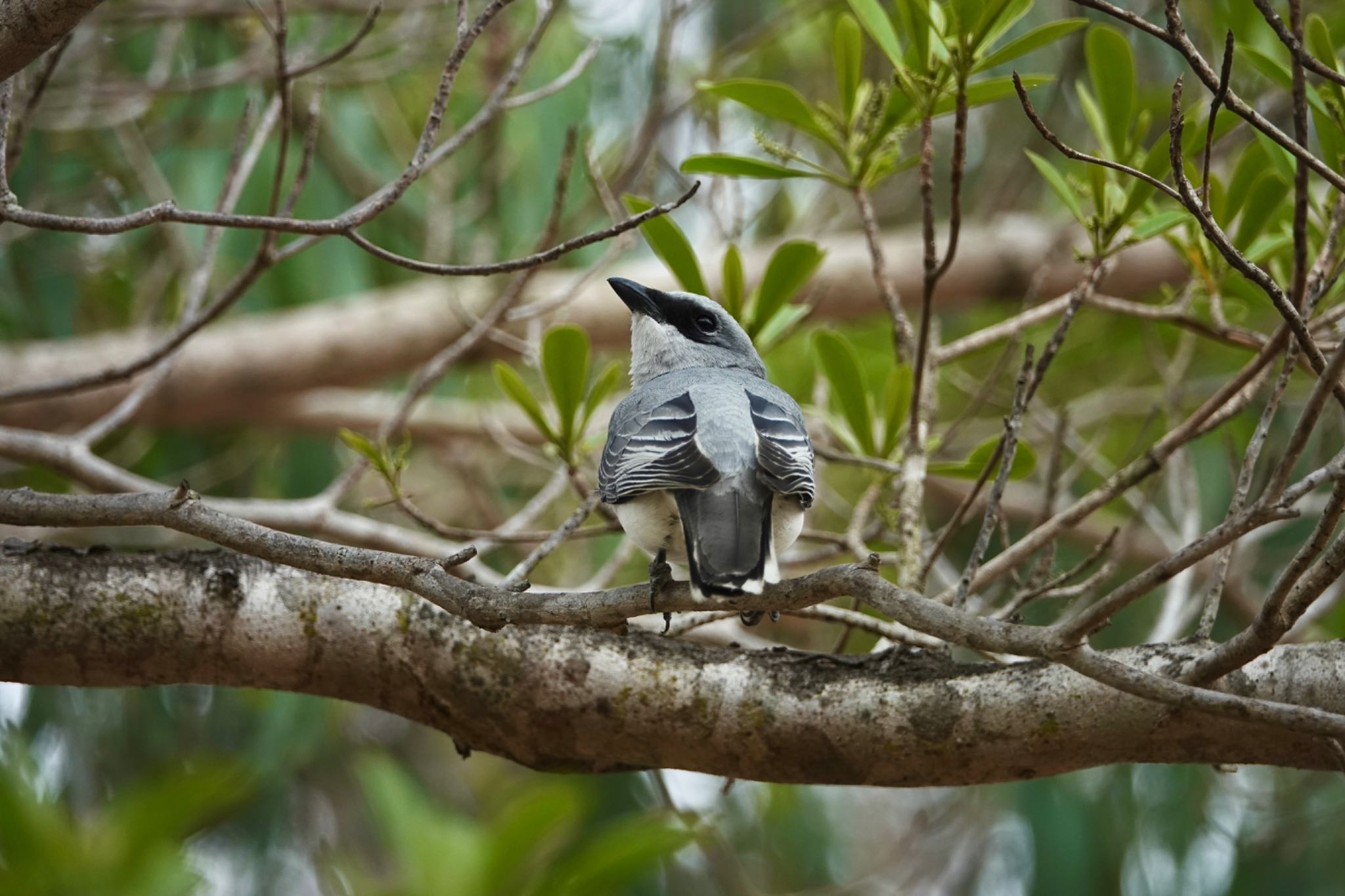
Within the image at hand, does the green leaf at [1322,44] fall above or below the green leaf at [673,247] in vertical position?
above

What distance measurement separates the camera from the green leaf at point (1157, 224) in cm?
337

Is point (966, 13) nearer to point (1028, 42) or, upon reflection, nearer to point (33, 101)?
point (1028, 42)

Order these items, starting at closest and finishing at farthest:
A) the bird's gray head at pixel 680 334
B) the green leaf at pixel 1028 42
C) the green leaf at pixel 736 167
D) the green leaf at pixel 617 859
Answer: the green leaf at pixel 1028 42 < the green leaf at pixel 736 167 < the bird's gray head at pixel 680 334 < the green leaf at pixel 617 859

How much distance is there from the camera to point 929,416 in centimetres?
394

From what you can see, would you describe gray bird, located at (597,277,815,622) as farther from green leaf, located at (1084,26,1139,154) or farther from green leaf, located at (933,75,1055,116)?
green leaf, located at (1084,26,1139,154)

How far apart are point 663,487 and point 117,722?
5443mm

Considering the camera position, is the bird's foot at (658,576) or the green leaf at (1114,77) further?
the green leaf at (1114,77)

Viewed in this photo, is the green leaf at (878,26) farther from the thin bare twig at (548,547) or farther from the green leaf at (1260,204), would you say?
the thin bare twig at (548,547)

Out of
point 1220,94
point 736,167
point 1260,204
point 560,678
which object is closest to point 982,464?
point 1260,204

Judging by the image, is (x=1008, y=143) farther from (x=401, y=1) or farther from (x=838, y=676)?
(x=838, y=676)

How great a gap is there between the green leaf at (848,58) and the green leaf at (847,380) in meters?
0.63

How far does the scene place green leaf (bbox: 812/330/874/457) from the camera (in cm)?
364

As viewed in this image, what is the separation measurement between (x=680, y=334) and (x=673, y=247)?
25.5 inches

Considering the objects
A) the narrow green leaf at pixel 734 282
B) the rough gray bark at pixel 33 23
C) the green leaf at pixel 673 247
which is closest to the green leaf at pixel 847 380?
the narrow green leaf at pixel 734 282
